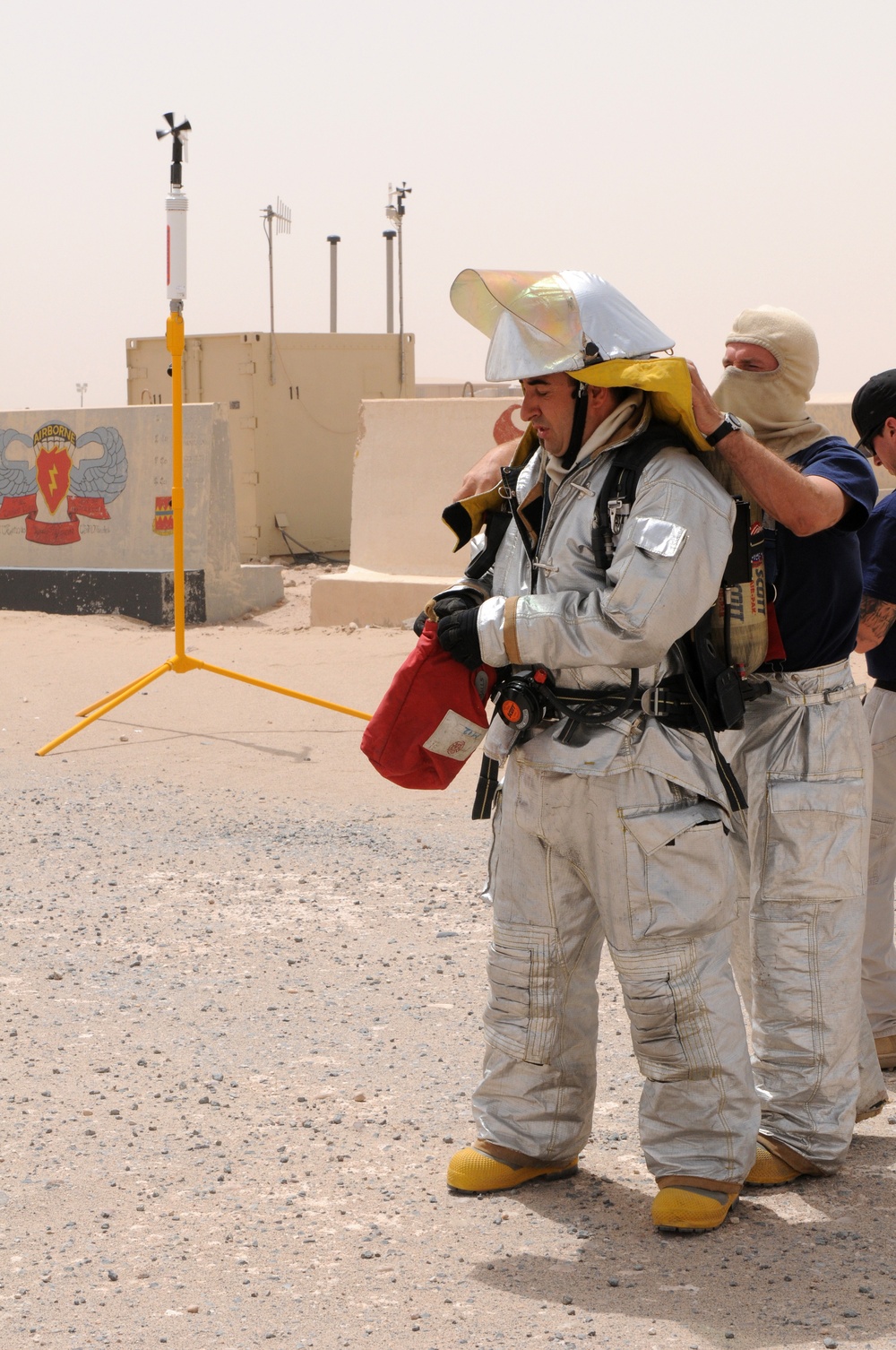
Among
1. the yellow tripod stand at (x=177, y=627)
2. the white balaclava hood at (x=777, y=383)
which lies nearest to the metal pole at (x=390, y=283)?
the yellow tripod stand at (x=177, y=627)

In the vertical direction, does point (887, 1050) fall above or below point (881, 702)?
below

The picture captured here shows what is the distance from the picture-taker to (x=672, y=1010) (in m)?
2.90

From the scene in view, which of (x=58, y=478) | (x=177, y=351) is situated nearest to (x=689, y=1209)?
(x=177, y=351)

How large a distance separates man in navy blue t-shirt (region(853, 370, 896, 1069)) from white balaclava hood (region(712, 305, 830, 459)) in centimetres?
39

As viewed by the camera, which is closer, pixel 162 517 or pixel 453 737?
pixel 453 737

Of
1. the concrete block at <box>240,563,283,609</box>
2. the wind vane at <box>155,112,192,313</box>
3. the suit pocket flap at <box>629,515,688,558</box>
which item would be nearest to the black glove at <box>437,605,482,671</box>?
the suit pocket flap at <box>629,515,688,558</box>

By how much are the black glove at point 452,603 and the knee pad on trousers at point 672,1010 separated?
2.57ft

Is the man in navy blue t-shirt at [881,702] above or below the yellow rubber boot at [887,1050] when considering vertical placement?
above

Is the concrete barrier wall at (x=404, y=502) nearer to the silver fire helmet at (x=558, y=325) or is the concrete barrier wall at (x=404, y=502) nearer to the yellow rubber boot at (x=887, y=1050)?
the yellow rubber boot at (x=887, y=1050)

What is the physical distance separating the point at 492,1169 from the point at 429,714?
3.26 ft

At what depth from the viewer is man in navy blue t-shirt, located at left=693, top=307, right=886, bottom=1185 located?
→ 3070 mm

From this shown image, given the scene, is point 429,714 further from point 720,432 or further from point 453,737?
point 720,432

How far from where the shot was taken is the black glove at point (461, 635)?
9.68ft

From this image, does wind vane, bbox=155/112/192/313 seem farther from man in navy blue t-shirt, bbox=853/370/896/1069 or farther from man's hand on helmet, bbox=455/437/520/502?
man in navy blue t-shirt, bbox=853/370/896/1069
